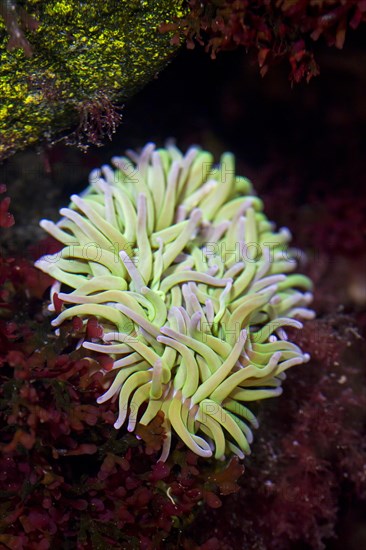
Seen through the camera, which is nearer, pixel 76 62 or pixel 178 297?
pixel 76 62

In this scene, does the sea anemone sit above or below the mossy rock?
below

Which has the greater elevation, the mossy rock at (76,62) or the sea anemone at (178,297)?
the mossy rock at (76,62)

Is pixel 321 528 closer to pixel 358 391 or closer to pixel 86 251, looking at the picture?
pixel 358 391

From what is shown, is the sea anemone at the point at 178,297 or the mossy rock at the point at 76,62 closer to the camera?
the mossy rock at the point at 76,62

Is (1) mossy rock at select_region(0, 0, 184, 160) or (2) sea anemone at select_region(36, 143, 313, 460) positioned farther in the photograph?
(2) sea anemone at select_region(36, 143, 313, 460)
